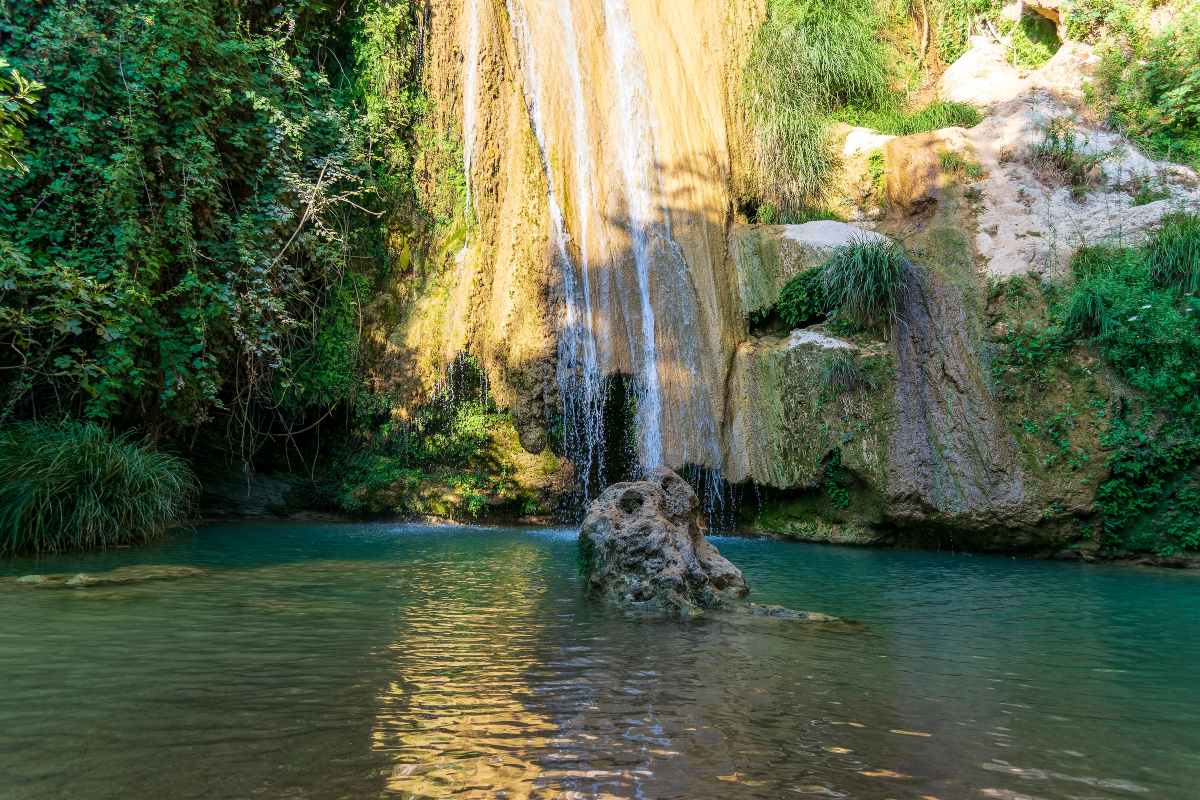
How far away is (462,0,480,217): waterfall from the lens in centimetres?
1091

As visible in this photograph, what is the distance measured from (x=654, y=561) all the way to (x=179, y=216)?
6.78m

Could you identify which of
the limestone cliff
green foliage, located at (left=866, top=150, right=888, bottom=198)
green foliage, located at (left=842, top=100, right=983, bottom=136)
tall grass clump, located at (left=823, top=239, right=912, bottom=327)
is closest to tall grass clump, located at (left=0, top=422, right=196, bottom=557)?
the limestone cliff

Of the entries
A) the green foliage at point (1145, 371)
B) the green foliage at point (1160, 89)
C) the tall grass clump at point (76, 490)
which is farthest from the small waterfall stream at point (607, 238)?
the green foliage at point (1160, 89)

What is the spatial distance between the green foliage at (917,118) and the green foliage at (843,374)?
516 cm

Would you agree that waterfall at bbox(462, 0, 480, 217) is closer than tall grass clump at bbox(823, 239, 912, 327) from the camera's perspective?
No

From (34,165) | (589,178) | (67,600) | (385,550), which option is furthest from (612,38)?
(67,600)

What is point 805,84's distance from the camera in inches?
511

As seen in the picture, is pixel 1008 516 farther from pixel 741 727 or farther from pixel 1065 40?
pixel 1065 40

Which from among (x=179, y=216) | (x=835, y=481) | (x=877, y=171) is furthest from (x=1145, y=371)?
(x=179, y=216)

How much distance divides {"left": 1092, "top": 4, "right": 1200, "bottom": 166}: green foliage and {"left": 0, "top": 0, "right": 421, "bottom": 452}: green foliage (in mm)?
11033

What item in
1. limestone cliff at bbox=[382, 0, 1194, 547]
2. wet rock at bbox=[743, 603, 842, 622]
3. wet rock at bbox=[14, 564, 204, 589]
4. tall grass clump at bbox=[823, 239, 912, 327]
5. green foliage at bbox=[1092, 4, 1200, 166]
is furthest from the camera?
green foliage at bbox=[1092, 4, 1200, 166]

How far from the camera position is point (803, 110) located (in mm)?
12586

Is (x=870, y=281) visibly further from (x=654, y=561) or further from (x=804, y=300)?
(x=654, y=561)

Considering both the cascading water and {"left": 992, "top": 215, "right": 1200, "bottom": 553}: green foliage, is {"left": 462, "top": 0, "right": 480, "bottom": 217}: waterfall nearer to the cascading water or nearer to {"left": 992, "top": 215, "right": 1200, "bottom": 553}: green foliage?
the cascading water
